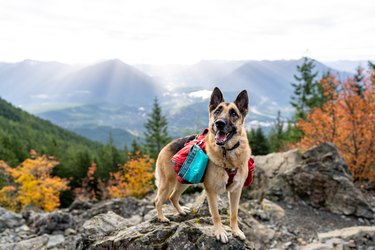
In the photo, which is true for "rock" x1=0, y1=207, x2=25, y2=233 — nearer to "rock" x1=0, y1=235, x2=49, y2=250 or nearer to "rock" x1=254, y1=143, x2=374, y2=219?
"rock" x1=0, y1=235, x2=49, y2=250

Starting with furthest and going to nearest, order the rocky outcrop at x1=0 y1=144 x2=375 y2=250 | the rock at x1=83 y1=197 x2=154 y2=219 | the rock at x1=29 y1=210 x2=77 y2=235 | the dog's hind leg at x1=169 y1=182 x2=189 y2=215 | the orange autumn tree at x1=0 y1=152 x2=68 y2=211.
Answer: the orange autumn tree at x1=0 y1=152 x2=68 y2=211, the rock at x1=83 y1=197 x2=154 y2=219, the rock at x1=29 y1=210 x2=77 y2=235, the rocky outcrop at x1=0 y1=144 x2=375 y2=250, the dog's hind leg at x1=169 y1=182 x2=189 y2=215

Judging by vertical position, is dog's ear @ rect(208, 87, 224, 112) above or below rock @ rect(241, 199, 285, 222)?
above

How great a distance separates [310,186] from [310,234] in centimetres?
302

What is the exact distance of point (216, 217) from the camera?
19.4 ft

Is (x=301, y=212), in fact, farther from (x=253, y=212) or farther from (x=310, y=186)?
(x=253, y=212)

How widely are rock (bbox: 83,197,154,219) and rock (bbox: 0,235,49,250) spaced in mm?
3867

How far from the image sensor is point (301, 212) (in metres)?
13.5

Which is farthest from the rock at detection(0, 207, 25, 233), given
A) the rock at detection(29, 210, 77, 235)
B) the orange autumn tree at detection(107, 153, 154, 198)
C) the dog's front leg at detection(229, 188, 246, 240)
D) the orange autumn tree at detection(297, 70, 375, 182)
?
the orange autumn tree at detection(297, 70, 375, 182)

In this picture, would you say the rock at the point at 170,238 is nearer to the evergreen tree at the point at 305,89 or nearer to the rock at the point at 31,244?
the rock at the point at 31,244

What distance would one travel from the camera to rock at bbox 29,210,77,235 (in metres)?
13.7

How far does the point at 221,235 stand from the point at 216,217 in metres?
0.39

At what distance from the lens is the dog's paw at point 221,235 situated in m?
5.89

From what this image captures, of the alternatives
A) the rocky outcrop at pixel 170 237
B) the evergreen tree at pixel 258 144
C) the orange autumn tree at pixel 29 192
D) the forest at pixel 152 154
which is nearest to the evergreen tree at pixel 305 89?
the forest at pixel 152 154

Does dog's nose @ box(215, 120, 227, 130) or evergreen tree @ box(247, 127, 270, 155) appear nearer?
dog's nose @ box(215, 120, 227, 130)
